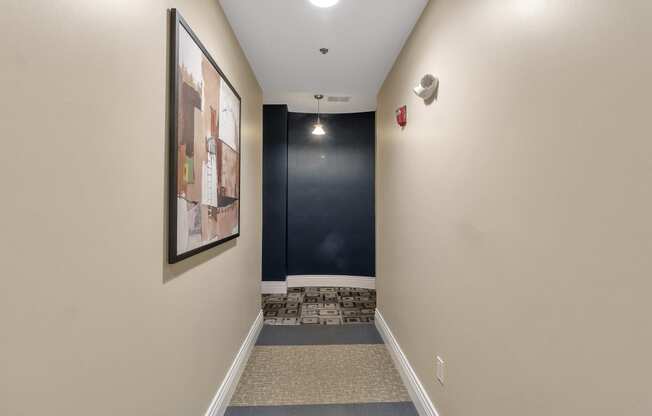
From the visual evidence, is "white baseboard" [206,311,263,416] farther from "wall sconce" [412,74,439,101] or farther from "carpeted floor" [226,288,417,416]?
"wall sconce" [412,74,439,101]

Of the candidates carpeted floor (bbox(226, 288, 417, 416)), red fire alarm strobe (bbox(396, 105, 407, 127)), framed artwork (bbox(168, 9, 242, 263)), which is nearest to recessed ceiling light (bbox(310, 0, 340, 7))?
framed artwork (bbox(168, 9, 242, 263))

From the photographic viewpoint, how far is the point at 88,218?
802mm

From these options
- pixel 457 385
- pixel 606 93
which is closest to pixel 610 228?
pixel 606 93

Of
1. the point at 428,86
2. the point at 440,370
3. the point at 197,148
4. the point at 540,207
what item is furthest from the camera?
the point at 428,86

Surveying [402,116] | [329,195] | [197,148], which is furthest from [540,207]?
[329,195]

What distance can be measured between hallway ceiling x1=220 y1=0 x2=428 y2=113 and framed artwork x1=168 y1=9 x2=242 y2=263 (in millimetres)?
524

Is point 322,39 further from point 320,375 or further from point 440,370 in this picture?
point 320,375

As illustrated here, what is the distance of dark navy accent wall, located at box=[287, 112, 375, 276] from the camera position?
4.82 metres

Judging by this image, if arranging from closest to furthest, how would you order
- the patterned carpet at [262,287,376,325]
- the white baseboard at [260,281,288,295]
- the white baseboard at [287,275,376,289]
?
→ the patterned carpet at [262,287,376,325] → the white baseboard at [260,281,288,295] → the white baseboard at [287,275,376,289]

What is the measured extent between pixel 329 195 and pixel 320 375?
2872mm

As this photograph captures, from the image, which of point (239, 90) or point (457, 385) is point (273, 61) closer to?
point (239, 90)

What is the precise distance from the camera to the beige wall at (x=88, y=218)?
62 cm

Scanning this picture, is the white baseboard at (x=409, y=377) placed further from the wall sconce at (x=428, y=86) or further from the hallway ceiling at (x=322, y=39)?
the hallway ceiling at (x=322, y=39)

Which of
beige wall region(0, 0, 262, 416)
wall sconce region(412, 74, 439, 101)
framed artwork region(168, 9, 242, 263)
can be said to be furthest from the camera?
wall sconce region(412, 74, 439, 101)
